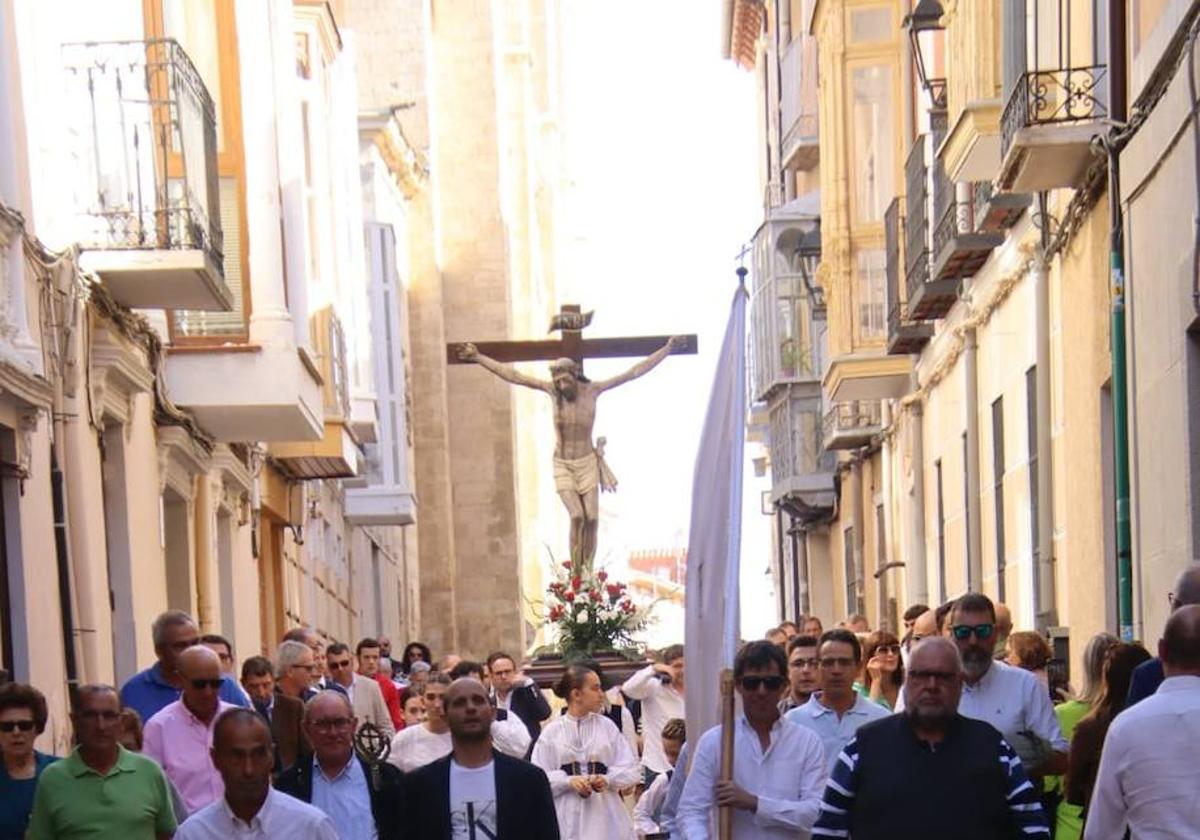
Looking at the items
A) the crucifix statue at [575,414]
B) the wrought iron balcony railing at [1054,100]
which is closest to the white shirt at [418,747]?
the wrought iron balcony railing at [1054,100]

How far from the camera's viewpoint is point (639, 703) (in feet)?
60.9

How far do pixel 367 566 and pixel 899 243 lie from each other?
61.8 feet

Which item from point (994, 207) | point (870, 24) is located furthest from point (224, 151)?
point (870, 24)

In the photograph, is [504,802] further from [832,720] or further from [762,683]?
[832,720]

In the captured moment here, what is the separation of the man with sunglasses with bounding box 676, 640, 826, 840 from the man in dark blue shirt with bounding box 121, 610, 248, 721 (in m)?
2.81

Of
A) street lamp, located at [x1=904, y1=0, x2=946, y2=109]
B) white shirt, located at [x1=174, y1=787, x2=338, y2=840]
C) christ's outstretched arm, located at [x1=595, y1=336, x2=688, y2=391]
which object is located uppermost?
street lamp, located at [x1=904, y1=0, x2=946, y2=109]

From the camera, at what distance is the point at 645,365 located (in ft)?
78.9

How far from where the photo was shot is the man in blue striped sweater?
7.93m

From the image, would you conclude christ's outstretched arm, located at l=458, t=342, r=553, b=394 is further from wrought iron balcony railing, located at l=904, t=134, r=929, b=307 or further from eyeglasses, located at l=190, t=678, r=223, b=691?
eyeglasses, located at l=190, t=678, r=223, b=691

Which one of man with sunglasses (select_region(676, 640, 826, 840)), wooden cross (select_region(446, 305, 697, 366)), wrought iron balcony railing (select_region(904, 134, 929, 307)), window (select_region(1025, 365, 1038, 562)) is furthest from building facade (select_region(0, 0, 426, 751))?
man with sunglasses (select_region(676, 640, 826, 840))

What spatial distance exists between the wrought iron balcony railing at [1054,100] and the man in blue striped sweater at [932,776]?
24.2ft

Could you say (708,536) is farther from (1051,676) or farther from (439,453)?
(439,453)

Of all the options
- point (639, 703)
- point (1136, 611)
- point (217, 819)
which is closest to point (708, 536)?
point (217, 819)

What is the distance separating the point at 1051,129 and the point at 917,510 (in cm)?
1217
